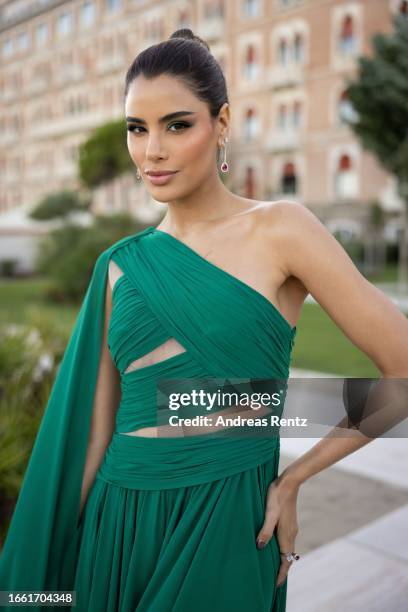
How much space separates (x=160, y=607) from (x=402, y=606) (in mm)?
1717

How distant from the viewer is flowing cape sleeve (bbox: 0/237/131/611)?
52.4 inches

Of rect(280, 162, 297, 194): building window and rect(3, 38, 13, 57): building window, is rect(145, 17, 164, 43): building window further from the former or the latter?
rect(3, 38, 13, 57): building window

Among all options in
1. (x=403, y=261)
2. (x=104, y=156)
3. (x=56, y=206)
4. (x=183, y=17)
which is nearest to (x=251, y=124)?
(x=183, y=17)

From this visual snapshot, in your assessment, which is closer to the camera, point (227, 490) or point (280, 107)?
point (227, 490)

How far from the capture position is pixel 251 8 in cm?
2705

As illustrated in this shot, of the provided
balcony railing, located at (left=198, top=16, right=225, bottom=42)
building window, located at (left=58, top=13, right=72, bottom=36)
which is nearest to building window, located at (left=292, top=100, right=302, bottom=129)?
balcony railing, located at (left=198, top=16, right=225, bottom=42)

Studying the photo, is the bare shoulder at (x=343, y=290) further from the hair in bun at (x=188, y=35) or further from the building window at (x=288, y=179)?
the building window at (x=288, y=179)

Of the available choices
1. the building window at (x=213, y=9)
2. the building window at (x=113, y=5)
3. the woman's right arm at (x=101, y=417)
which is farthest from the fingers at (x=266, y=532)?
the building window at (x=113, y=5)

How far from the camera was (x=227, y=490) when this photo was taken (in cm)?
120

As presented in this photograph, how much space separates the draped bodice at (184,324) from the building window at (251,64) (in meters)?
28.1

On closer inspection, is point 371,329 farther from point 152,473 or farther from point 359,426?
point 152,473

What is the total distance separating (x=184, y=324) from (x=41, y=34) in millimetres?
40868

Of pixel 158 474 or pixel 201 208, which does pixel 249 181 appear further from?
pixel 158 474

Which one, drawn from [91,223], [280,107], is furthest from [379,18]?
[91,223]
